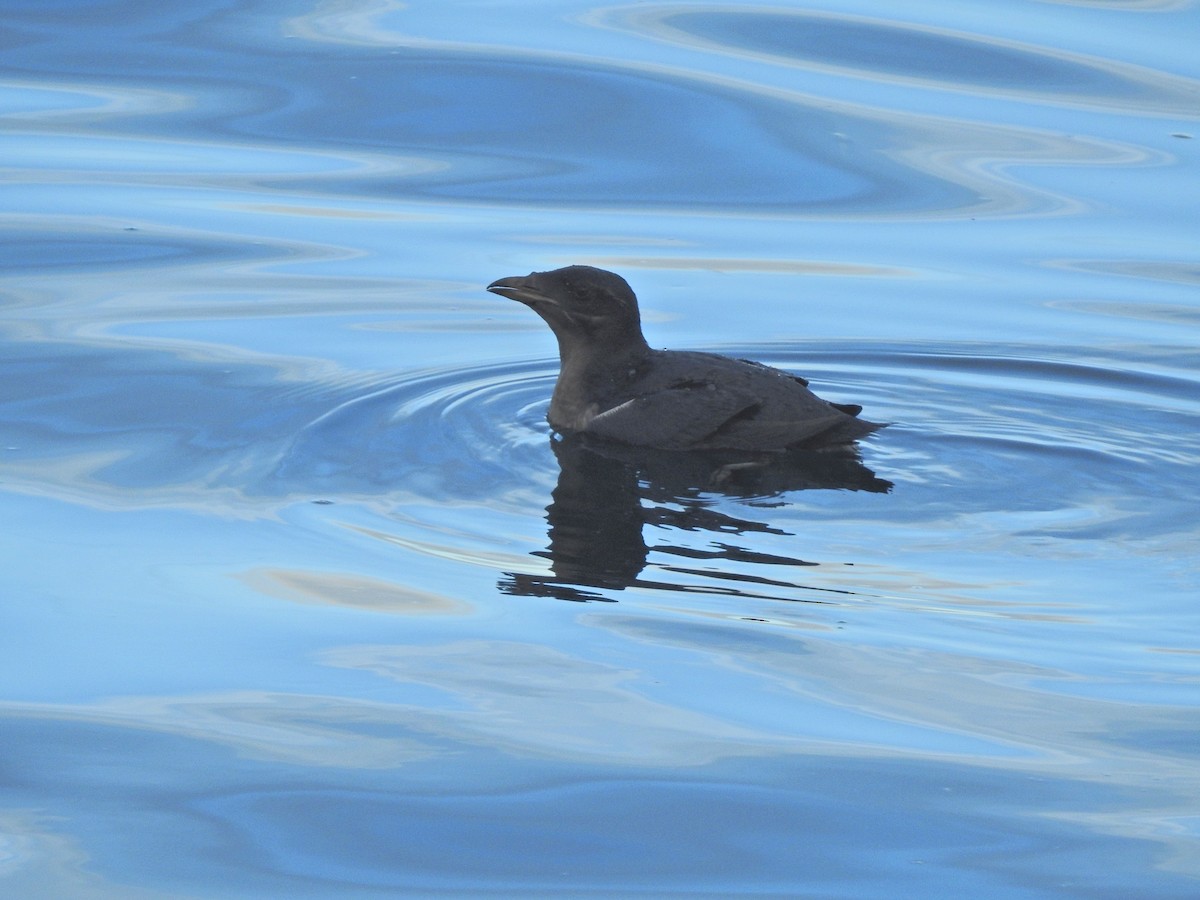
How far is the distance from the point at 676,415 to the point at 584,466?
0.50m

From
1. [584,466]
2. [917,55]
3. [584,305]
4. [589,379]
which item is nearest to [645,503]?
[584,466]

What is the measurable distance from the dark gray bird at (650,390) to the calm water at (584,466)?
0.26 m

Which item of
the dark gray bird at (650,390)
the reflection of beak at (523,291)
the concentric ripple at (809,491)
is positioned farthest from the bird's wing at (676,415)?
the reflection of beak at (523,291)

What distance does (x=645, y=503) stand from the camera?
294 inches

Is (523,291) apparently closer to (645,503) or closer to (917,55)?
(645,503)

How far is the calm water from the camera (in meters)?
4.80

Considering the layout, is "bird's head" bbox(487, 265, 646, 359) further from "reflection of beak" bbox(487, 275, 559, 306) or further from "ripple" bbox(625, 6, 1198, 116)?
"ripple" bbox(625, 6, 1198, 116)

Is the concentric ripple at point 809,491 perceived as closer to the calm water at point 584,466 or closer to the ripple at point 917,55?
the calm water at point 584,466

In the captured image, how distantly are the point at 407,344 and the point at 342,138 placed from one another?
4524 mm

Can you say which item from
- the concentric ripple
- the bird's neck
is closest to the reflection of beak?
the bird's neck

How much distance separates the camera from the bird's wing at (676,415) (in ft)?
26.7

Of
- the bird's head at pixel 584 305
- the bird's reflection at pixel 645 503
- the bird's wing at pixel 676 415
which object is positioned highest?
the bird's head at pixel 584 305

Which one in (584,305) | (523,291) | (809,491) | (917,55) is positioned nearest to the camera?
(809,491)

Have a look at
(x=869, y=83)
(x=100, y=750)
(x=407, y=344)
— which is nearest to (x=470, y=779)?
(x=100, y=750)
